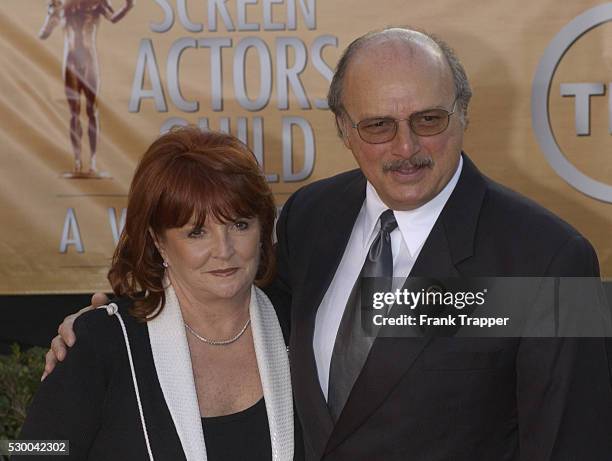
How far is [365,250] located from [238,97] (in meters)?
1.51

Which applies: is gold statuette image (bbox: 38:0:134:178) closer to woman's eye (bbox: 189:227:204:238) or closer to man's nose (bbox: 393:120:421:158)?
woman's eye (bbox: 189:227:204:238)

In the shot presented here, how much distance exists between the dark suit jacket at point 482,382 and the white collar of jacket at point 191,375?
3.8 inches

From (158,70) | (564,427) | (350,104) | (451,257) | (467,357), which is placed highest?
(158,70)

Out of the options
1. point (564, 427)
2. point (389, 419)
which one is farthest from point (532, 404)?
point (389, 419)

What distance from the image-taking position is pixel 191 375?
2416 millimetres

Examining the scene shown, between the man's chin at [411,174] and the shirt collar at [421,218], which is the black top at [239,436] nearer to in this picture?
the shirt collar at [421,218]

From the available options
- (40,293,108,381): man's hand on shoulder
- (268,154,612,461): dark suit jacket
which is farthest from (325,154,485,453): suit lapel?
(40,293,108,381): man's hand on shoulder

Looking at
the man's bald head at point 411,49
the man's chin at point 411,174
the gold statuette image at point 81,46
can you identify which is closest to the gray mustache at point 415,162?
the man's chin at point 411,174

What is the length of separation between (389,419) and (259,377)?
17.2 inches

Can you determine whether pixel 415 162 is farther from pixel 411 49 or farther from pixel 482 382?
pixel 482 382

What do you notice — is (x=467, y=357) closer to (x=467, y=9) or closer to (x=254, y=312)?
(x=254, y=312)

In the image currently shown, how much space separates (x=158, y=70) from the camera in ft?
12.4

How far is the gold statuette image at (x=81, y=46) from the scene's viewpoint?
3781mm

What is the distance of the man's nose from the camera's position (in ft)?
7.36
